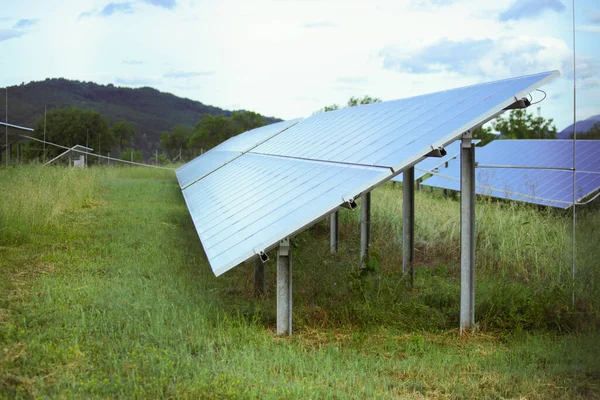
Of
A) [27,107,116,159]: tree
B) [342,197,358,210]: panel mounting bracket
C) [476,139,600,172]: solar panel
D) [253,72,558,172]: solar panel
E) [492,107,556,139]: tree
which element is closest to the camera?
[342,197,358,210]: panel mounting bracket

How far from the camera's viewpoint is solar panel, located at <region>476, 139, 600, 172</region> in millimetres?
14055

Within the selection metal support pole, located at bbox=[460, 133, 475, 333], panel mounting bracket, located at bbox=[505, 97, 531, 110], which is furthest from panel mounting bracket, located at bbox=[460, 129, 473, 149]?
panel mounting bracket, located at bbox=[505, 97, 531, 110]

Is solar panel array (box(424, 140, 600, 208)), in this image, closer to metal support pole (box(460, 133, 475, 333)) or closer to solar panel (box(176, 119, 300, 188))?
metal support pole (box(460, 133, 475, 333))

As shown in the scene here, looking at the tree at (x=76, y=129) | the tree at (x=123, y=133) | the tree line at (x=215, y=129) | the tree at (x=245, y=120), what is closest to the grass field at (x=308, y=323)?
the tree at (x=76, y=129)

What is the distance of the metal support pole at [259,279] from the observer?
8.34 m

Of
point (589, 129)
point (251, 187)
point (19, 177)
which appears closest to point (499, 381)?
point (589, 129)

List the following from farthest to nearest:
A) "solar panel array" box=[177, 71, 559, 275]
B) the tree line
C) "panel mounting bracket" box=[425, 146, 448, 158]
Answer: the tree line → "panel mounting bracket" box=[425, 146, 448, 158] → "solar panel array" box=[177, 71, 559, 275]

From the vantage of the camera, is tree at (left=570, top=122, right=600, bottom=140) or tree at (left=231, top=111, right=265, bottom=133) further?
tree at (left=231, top=111, right=265, bottom=133)

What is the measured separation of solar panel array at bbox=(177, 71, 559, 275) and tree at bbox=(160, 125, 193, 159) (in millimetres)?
67627

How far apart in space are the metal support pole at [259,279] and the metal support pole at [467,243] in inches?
97.2

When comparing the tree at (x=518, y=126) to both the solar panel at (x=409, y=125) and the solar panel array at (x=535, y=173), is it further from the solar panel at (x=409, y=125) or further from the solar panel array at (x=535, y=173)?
the solar panel at (x=409, y=125)

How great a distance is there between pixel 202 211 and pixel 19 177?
9.23 meters

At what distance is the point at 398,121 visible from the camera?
9109 millimetres

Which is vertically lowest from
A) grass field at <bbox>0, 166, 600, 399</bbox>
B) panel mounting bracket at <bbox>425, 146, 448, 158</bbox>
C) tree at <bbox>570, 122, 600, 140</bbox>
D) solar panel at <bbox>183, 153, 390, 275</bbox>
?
grass field at <bbox>0, 166, 600, 399</bbox>
